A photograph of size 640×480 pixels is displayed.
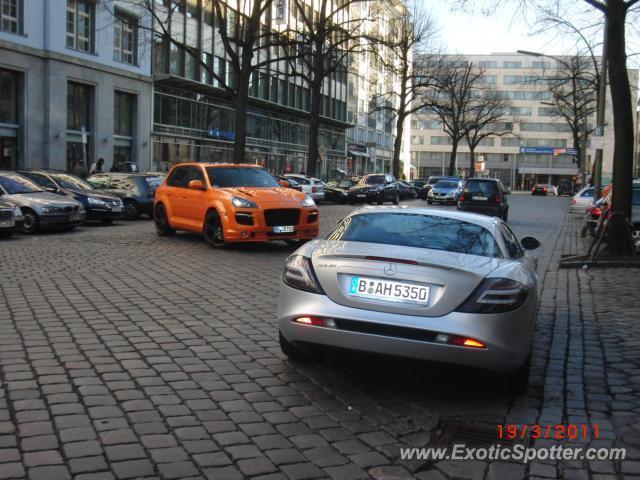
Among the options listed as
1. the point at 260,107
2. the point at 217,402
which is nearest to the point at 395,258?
the point at 217,402

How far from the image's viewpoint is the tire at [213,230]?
13.6 meters

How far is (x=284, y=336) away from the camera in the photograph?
5.29 m

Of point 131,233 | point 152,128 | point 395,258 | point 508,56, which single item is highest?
point 508,56

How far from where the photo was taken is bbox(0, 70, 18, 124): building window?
3094 centimetres

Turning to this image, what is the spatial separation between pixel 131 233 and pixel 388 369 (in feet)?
40.7

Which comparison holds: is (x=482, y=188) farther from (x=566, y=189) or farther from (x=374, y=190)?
(x=566, y=189)

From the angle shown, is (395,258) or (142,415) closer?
(142,415)

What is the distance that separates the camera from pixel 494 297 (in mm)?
4625

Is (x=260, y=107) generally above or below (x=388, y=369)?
above

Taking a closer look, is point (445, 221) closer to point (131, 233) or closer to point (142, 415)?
point (142, 415)

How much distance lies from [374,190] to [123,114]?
1386 cm

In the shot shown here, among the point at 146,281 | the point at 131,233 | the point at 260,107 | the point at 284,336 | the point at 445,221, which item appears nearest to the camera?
the point at 284,336

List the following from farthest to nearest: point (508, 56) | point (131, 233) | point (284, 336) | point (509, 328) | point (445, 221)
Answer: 1. point (508, 56)
2. point (131, 233)
3. point (445, 221)
4. point (284, 336)
5. point (509, 328)

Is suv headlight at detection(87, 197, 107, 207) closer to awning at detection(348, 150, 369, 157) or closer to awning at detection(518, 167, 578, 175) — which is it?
awning at detection(348, 150, 369, 157)
